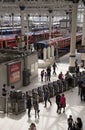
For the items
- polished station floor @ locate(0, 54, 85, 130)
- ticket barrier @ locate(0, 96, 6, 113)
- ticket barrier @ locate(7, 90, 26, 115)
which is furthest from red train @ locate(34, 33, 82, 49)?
ticket barrier @ locate(0, 96, 6, 113)

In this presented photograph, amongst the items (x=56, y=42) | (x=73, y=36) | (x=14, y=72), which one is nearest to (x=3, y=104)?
(x=14, y=72)

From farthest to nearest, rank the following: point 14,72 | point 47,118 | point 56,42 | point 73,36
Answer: point 56,42, point 73,36, point 14,72, point 47,118

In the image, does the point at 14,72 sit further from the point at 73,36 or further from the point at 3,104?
the point at 73,36

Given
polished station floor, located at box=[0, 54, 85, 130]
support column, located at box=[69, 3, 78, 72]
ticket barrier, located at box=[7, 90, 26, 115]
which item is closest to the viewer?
polished station floor, located at box=[0, 54, 85, 130]

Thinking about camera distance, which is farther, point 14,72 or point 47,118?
point 14,72

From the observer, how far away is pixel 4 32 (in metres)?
48.7

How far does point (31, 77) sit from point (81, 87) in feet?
21.8

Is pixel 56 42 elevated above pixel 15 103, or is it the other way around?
pixel 56 42

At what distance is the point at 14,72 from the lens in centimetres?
1958

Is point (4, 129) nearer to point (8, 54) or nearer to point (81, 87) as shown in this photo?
point (81, 87)

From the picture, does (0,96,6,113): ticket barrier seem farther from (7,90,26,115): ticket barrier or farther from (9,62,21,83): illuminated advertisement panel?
(9,62,21,83): illuminated advertisement panel

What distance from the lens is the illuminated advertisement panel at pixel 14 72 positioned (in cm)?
1914

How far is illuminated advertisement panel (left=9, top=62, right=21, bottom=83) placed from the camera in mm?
19141

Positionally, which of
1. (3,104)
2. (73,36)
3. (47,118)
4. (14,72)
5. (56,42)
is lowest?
(47,118)
